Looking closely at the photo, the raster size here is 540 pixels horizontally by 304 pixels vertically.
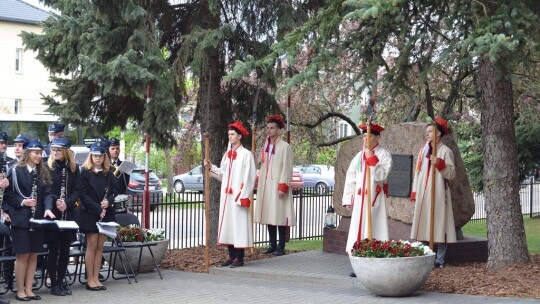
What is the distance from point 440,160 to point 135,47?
200 inches

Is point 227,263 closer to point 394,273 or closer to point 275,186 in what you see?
point 275,186

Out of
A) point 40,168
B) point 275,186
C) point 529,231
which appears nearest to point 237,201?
point 275,186

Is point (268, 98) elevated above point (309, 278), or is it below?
above

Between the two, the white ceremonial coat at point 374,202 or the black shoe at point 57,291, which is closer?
the black shoe at point 57,291

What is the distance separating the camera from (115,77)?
14469mm

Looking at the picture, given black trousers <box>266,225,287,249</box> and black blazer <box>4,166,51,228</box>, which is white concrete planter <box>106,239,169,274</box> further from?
black blazer <box>4,166,51,228</box>

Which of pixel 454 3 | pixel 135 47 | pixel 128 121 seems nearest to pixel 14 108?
pixel 128 121

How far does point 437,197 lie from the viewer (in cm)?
1416

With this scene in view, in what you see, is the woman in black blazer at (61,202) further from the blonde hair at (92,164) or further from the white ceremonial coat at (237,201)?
the white ceremonial coat at (237,201)

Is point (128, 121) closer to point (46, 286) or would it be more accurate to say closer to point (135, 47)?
point (135, 47)

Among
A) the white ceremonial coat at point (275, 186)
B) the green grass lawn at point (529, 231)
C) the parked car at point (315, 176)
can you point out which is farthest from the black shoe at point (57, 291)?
the parked car at point (315, 176)

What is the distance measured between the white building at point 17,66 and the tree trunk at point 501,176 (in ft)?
150

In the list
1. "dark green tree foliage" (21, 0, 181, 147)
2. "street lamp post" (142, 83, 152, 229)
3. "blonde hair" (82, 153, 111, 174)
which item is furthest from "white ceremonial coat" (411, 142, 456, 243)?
"blonde hair" (82, 153, 111, 174)

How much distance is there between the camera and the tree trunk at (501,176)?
1324cm
